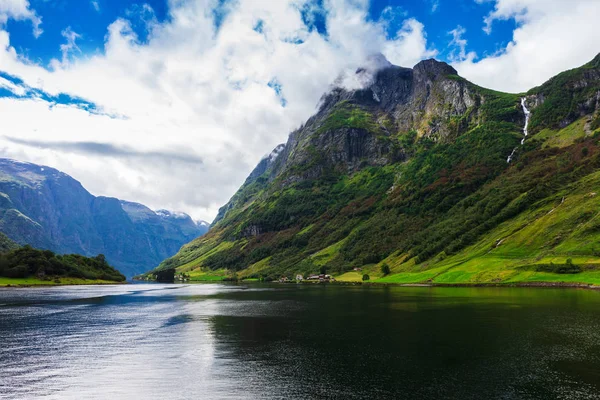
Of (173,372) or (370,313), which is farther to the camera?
(370,313)

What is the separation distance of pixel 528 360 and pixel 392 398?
78.4 feet

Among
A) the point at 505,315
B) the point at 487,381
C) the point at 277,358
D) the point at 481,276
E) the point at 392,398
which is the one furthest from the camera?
the point at 481,276

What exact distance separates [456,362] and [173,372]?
34.7 m

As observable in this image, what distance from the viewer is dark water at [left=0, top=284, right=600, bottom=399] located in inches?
1554

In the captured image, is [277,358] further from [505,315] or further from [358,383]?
[505,315]

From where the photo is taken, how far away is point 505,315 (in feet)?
277

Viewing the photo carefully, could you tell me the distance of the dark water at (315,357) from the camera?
39.5 m

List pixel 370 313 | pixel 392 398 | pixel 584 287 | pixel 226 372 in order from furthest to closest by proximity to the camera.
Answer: pixel 584 287, pixel 370 313, pixel 226 372, pixel 392 398

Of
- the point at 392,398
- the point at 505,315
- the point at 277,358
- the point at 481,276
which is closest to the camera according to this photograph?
the point at 392,398

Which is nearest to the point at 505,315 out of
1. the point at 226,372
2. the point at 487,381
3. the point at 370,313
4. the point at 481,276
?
the point at 370,313

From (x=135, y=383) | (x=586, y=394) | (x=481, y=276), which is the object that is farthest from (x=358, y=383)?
(x=481, y=276)

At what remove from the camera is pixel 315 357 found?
2088 inches

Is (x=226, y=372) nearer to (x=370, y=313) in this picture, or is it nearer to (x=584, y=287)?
(x=370, y=313)

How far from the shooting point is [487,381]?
134 feet
